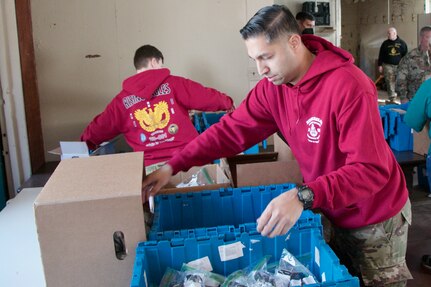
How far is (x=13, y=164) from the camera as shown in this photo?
2951 mm

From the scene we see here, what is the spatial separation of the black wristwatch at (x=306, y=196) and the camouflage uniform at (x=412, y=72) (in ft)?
13.6

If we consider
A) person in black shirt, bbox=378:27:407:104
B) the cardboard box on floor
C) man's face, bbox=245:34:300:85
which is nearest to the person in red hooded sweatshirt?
the cardboard box on floor

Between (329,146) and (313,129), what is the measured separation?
65 mm

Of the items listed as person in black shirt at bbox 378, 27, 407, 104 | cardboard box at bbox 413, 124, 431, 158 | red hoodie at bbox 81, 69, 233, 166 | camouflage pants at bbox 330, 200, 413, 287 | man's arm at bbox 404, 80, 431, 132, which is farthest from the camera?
person in black shirt at bbox 378, 27, 407, 104

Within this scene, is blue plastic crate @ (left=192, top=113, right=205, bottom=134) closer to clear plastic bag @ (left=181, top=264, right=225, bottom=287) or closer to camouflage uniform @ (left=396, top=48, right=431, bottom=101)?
clear plastic bag @ (left=181, top=264, right=225, bottom=287)

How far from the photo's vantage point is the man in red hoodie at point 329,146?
3.31ft

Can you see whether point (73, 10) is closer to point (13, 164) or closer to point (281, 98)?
point (13, 164)

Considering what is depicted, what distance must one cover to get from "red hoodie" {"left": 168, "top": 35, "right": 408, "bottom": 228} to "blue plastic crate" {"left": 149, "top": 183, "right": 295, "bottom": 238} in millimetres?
122

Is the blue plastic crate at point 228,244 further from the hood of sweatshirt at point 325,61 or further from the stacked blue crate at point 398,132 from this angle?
the stacked blue crate at point 398,132

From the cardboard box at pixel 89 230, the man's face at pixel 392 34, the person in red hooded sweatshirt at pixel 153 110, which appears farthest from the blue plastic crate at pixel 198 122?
the man's face at pixel 392 34

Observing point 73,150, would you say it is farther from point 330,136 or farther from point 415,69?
point 415,69

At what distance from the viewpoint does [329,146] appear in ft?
3.93

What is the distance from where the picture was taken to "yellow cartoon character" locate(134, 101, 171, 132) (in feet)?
8.40

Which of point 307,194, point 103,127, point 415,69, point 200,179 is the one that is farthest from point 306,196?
point 415,69
